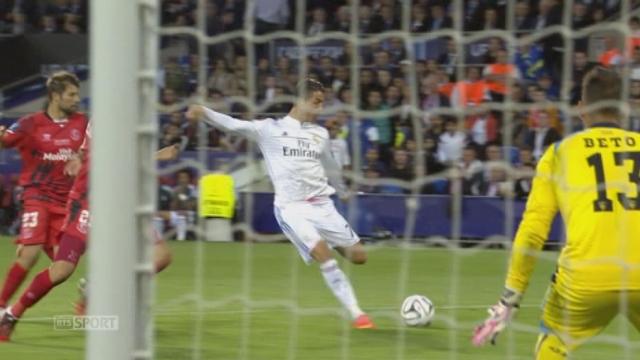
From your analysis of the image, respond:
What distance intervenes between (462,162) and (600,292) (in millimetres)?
2573

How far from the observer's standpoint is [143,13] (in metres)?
3.77

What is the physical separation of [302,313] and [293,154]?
1123mm

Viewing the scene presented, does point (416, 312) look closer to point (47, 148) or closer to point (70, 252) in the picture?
point (70, 252)

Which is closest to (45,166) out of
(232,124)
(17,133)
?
(17,133)

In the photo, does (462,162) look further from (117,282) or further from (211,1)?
(117,282)

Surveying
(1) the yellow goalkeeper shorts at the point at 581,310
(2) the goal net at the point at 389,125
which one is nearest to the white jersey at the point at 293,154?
(2) the goal net at the point at 389,125

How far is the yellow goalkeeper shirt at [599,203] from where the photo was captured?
4.55 meters

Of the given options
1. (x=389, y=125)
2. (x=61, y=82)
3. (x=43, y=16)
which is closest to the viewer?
(x=389, y=125)

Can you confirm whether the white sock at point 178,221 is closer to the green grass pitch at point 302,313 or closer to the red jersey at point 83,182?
the green grass pitch at point 302,313

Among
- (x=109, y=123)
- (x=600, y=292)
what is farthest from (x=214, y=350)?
(x=109, y=123)

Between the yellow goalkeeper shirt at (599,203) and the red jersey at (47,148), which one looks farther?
the red jersey at (47,148)

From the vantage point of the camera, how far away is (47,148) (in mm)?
8102

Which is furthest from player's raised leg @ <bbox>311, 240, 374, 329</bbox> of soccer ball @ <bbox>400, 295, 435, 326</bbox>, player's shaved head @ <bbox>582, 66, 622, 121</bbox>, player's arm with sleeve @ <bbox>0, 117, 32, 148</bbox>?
player's shaved head @ <bbox>582, 66, 622, 121</bbox>

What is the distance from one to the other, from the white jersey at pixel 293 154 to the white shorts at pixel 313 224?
0.21ft
